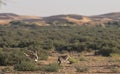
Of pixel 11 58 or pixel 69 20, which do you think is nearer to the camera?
pixel 11 58

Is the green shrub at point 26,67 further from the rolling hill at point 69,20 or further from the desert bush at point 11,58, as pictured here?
the rolling hill at point 69,20

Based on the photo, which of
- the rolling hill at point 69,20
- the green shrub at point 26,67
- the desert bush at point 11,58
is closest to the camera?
the green shrub at point 26,67

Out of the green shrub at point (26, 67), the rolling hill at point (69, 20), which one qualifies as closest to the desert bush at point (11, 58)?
the green shrub at point (26, 67)

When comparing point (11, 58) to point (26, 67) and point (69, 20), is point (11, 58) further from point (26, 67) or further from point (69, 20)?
point (69, 20)

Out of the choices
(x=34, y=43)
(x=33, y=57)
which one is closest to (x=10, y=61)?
(x=33, y=57)

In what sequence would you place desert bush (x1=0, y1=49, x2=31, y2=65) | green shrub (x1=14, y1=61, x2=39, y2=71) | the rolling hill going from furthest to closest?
the rolling hill < desert bush (x1=0, y1=49, x2=31, y2=65) < green shrub (x1=14, y1=61, x2=39, y2=71)

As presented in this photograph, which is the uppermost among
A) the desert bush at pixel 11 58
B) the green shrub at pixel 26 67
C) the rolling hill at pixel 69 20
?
the green shrub at pixel 26 67

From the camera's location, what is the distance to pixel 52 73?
21.4 metres

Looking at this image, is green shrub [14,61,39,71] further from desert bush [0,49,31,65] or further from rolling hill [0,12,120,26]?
rolling hill [0,12,120,26]

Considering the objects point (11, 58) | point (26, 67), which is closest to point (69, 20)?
point (11, 58)

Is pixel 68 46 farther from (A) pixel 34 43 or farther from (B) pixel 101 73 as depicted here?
(B) pixel 101 73

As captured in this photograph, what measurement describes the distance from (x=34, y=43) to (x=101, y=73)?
754 inches

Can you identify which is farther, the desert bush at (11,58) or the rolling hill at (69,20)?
the rolling hill at (69,20)

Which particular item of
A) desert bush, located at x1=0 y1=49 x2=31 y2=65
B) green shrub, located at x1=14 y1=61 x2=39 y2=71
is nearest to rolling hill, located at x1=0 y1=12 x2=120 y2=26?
desert bush, located at x1=0 y1=49 x2=31 y2=65
